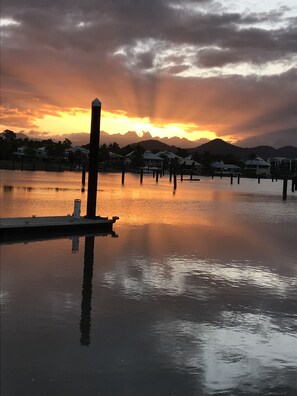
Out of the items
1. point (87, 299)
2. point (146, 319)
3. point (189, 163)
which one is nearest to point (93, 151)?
point (87, 299)

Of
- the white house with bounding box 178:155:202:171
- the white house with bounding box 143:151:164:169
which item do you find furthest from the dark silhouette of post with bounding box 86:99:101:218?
the white house with bounding box 143:151:164:169

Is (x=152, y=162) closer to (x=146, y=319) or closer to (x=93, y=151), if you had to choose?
(x=93, y=151)

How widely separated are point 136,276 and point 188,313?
2.97 metres

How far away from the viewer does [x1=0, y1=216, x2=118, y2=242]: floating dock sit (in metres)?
15.6

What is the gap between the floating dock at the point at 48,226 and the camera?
15.6 metres

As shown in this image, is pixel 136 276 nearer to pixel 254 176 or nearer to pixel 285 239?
pixel 285 239

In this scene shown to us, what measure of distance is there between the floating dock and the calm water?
2.89 ft

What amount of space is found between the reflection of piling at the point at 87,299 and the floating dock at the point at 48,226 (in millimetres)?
2288

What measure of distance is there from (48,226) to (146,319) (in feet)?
30.0

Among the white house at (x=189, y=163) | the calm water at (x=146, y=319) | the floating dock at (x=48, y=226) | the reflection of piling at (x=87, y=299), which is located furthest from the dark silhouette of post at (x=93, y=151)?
the white house at (x=189, y=163)

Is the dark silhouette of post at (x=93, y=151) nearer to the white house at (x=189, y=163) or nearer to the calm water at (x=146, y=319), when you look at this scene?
the calm water at (x=146, y=319)

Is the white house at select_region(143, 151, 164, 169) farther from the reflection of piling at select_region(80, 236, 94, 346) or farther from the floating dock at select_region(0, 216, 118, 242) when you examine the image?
the reflection of piling at select_region(80, 236, 94, 346)

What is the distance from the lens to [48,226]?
16.8 meters

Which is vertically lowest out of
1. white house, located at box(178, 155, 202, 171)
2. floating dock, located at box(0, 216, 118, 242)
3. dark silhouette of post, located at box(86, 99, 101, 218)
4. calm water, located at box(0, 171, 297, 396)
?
calm water, located at box(0, 171, 297, 396)
